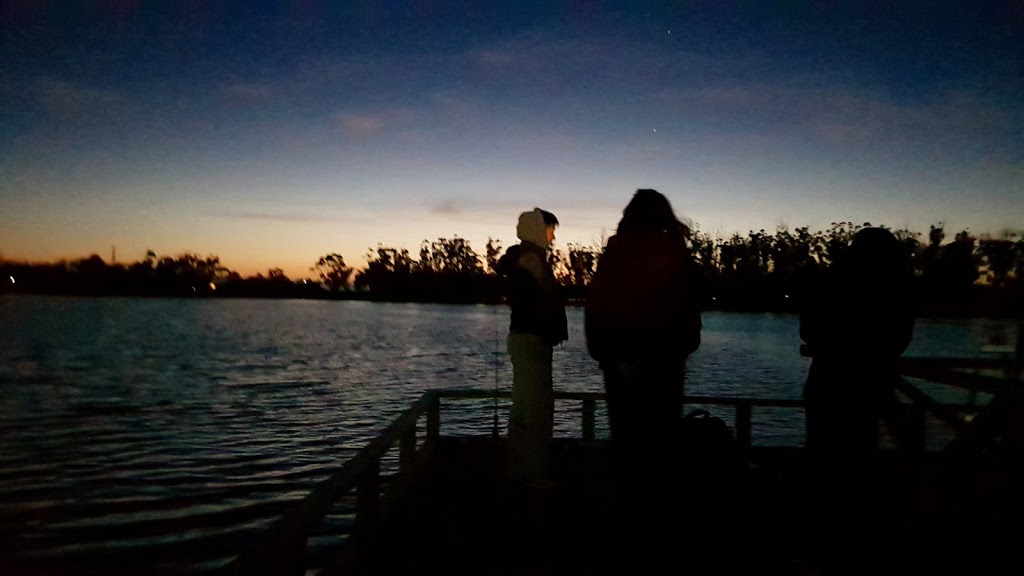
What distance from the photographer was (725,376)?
4078cm

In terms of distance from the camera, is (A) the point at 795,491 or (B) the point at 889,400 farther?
(A) the point at 795,491

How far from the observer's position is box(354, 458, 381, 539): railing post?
14.5 ft

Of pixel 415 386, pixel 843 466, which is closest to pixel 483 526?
pixel 843 466

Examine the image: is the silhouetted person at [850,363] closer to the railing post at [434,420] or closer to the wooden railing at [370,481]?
the wooden railing at [370,481]

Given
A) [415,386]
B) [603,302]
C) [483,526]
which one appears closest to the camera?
[603,302]

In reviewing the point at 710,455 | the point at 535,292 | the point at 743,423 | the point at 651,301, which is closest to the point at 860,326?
the point at 710,455

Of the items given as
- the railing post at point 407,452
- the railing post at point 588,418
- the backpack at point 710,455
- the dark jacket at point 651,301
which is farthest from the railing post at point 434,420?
the dark jacket at point 651,301

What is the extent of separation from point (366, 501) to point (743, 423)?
404 centimetres

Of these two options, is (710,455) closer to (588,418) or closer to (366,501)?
(366,501)

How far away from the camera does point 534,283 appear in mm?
5258

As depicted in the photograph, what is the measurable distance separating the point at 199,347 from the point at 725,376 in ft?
137

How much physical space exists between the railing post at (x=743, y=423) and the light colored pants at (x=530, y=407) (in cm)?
230

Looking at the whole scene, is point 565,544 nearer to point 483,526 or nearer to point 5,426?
point 483,526

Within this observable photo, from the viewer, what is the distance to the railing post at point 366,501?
14.5 feet
